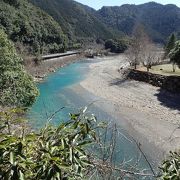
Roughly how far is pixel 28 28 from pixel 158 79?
1370 inches

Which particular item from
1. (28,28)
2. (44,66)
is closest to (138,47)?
(44,66)

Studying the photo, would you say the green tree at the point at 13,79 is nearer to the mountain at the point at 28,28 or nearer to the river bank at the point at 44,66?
the river bank at the point at 44,66

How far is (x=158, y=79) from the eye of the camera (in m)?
47.3

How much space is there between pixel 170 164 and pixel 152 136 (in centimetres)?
2241

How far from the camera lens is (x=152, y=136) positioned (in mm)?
25328

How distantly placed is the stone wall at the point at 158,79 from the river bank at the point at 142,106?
1.03 meters

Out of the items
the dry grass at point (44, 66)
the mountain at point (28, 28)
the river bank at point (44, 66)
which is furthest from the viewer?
the mountain at point (28, 28)

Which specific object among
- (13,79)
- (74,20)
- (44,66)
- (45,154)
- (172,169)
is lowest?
(74,20)

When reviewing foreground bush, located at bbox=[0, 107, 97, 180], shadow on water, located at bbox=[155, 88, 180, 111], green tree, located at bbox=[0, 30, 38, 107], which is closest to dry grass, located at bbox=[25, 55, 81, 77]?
shadow on water, located at bbox=[155, 88, 180, 111]

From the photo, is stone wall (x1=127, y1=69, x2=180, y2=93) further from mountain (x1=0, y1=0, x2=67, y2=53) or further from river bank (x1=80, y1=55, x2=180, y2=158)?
mountain (x1=0, y1=0, x2=67, y2=53)

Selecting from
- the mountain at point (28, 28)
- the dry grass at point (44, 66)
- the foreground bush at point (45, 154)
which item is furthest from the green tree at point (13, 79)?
the mountain at point (28, 28)

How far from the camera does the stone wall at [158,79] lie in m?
43.1

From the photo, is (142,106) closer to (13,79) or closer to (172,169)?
(13,79)

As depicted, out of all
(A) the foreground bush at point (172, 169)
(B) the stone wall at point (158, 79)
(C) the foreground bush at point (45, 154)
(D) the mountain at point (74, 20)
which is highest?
(C) the foreground bush at point (45, 154)
